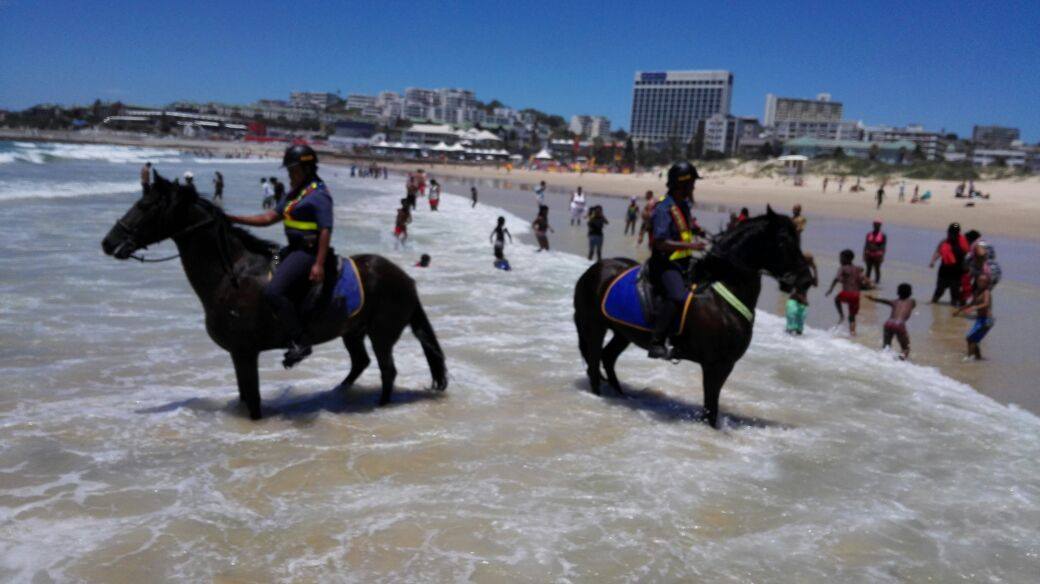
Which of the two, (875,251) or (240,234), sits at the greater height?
(240,234)

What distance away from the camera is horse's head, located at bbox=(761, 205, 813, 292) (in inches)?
277

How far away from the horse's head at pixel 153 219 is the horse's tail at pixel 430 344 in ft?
7.94

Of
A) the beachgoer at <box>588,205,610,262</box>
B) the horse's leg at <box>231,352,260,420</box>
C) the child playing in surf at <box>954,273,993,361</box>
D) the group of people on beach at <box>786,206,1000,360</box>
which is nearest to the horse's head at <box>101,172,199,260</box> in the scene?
the horse's leg at <box>231,352,260,420</box>

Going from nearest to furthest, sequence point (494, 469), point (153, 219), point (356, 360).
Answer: point (494, 469), point (153, 219), point (356, 360)

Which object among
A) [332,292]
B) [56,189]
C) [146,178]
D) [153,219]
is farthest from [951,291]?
[56,189]

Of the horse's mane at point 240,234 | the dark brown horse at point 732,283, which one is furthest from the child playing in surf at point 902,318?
the horse's mane at point 240,234

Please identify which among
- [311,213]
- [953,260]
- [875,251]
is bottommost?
[875,251]

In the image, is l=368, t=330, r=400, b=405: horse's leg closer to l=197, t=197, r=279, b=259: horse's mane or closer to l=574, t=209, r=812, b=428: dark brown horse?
l=197, t=197, r=279, b=259: horse's mane

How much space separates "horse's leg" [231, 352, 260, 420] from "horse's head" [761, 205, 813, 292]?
4855 millimetres

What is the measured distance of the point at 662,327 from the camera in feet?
24.0

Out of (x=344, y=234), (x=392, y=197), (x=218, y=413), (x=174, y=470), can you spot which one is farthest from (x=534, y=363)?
(x=392, y=197)

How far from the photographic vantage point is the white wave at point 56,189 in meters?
35.8

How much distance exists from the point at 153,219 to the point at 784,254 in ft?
18.7

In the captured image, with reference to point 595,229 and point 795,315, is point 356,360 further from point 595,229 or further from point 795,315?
point 595,229
